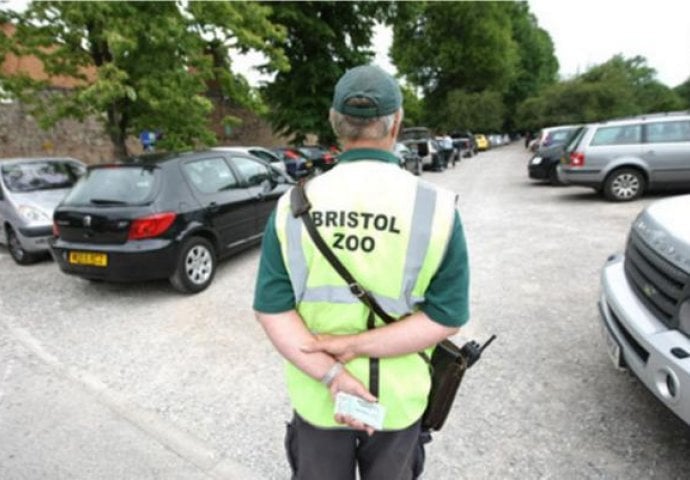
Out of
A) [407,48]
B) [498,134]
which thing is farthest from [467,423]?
[498,134]

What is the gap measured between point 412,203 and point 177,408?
245cm

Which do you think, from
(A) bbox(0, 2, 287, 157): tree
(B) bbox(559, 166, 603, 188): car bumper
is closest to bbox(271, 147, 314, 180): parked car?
(A) bbox(0, 2, 287, 157): tree

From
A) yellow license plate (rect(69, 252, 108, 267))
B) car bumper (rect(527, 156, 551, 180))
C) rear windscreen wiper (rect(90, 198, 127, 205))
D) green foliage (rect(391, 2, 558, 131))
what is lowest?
car bumper (rect(527, 156, 551, 180))

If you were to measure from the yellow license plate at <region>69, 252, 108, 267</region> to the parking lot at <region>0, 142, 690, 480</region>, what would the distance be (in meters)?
0.49

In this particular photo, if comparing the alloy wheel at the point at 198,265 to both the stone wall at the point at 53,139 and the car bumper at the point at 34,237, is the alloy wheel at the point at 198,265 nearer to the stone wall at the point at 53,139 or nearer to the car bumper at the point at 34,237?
the car bumper at the point at 34,237

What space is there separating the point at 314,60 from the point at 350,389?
18821 mm

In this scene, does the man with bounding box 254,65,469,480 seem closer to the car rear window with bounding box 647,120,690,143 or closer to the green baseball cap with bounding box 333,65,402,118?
the green baseball cap with bounding box 333,65,402,118

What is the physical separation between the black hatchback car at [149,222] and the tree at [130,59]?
10.6ft

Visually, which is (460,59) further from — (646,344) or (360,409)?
(360,409)

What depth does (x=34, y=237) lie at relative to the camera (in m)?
6.02

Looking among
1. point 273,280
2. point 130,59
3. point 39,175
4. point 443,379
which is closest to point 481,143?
point 130,59

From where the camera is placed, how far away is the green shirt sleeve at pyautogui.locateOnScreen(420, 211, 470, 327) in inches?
49.7

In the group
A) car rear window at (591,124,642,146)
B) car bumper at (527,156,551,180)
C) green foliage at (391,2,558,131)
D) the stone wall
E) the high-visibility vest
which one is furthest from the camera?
green foliage at (391,2,558,131)

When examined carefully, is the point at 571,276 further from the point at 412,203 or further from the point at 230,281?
the point at 412,203
